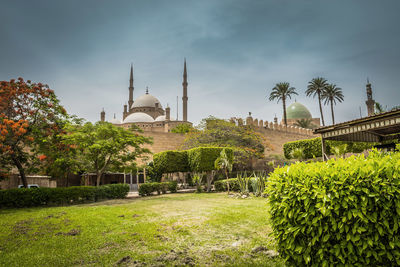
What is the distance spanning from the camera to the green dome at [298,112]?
167ft

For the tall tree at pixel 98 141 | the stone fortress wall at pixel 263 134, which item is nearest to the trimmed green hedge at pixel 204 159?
the tall tree at pixel 98 141

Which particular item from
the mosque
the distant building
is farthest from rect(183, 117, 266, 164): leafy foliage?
the distant building

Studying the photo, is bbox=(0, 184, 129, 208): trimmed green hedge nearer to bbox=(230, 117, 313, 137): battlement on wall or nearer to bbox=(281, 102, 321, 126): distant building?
bbox=(230, 117, 313, 137): battlement on wall

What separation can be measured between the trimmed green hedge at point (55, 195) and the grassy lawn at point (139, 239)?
317 cm

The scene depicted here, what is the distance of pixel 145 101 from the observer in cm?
5759

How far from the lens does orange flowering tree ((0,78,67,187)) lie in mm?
11197

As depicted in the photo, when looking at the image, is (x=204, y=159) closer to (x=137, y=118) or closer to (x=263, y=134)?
(x=263, y=134)

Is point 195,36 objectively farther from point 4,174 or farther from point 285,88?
point 285,88

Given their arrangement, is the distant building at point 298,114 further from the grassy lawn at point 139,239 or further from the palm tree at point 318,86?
the grassy lawn at point 139,239

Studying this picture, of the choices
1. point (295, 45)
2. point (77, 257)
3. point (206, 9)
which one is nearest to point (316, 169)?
point (77, 257)

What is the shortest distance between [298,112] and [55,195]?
47182mm

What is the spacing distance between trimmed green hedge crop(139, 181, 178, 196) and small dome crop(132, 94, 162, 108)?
4136cm

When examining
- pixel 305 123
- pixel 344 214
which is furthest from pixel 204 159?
pixel 305 123

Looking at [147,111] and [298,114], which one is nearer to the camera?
[298,114]
